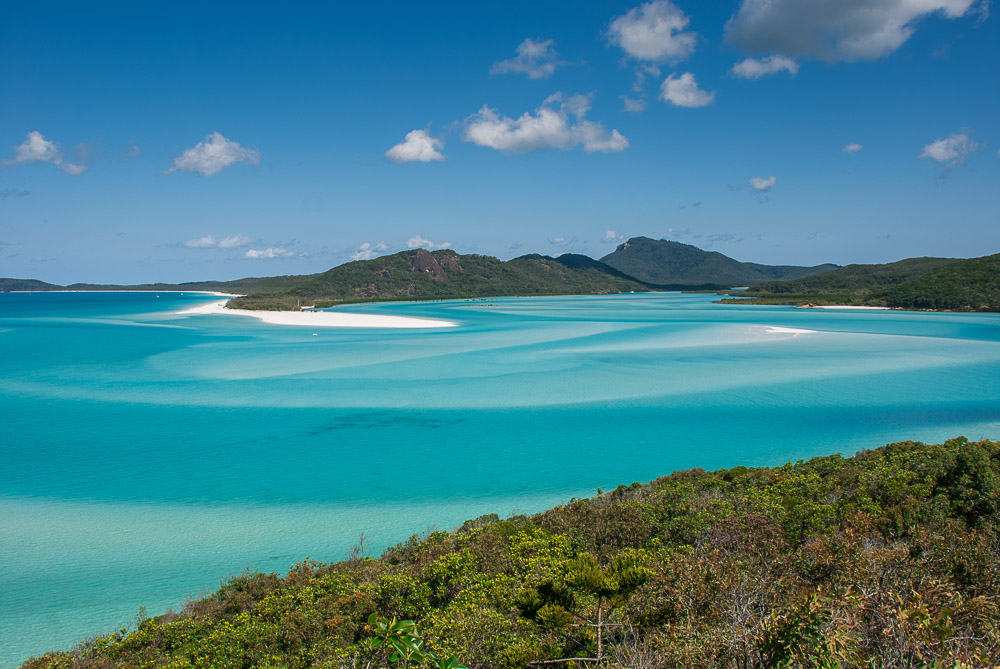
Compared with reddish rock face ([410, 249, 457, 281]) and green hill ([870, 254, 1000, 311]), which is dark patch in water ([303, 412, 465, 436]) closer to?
green hill ([870, 254, 1000, 311])


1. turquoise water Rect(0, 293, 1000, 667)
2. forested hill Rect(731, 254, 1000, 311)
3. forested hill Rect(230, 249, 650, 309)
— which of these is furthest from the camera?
forested hill Rect(230, 249, 650, 309)

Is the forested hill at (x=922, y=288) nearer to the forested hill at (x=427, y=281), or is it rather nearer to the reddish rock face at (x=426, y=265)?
the forested hill at (x=427, y=281)

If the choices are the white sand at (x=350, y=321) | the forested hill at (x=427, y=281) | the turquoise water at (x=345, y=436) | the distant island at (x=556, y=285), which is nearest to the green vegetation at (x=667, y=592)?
the turquoise water at (x=345, y=436)

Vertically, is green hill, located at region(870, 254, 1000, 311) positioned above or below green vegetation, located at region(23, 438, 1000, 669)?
above

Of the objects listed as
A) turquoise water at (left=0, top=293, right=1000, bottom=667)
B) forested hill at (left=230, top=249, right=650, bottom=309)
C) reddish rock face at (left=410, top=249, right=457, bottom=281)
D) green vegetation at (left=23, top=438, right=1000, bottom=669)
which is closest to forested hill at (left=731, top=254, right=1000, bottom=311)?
turquoise water at (left=0, top=293, right=1000, bottom=667)

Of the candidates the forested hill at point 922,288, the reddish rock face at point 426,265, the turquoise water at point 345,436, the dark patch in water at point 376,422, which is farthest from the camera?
the reddish rock face at point 426,265

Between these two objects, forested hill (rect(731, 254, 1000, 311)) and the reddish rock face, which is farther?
the reddish rock face

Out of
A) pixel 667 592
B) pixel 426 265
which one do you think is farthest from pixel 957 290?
pixel 426 265
